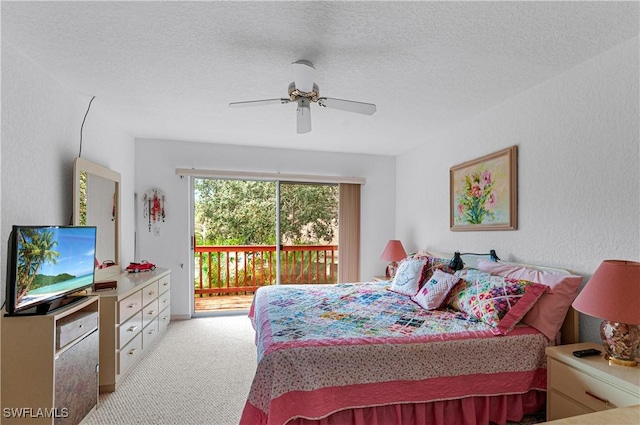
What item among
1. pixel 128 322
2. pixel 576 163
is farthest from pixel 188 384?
pixel 576 163

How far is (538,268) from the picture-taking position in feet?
8.28

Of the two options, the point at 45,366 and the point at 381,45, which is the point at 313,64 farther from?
the point at 45,366

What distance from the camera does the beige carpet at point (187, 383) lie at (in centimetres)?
224

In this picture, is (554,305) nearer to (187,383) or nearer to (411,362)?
(411,362)

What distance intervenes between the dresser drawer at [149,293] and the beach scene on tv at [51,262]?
75cm

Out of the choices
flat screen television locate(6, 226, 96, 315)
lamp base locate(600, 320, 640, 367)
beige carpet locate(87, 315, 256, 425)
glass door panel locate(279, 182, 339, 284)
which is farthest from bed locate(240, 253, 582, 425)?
glass door panel locate(279, 182, 339, 284)

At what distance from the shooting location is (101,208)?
3254mm

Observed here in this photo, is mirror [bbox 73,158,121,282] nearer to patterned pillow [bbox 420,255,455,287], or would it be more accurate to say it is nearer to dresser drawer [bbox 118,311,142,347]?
dresser drawer [bbox 118,311,142,347]

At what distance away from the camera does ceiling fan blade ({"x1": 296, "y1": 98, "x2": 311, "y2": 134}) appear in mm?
2307

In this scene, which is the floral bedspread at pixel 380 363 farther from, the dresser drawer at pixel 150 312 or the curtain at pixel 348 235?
the curtain at pixel 348 235

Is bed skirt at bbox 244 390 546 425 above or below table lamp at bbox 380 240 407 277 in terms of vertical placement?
below

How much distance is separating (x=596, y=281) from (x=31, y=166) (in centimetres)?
352

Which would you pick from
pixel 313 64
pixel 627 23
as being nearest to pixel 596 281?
pixel 627 23

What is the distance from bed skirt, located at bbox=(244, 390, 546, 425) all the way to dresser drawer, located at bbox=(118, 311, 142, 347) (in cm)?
146
